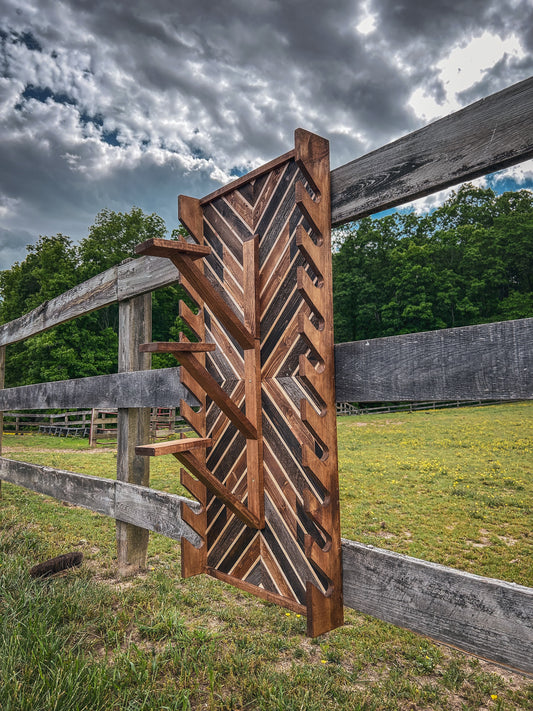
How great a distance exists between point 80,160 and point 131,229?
36.9ft

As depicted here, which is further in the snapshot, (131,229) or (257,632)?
(131,229)

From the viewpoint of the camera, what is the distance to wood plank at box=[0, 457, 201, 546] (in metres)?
2.62

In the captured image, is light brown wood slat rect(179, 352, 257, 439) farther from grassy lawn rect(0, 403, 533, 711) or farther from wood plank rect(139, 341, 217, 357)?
grassy lawn rect(0, 403, 533, 711)

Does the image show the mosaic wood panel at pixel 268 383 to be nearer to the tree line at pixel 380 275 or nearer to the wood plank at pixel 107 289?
the wood plank at pixel 107 289

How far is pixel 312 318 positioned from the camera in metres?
1.80

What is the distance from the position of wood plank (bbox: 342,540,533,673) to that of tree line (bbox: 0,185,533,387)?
23107mm

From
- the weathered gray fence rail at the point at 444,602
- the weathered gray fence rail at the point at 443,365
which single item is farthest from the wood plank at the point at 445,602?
the weathered gray fence rail at the point at 443,365

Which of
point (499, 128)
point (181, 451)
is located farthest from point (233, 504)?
point (499, 128)

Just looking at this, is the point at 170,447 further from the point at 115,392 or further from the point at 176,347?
the point at 115,392

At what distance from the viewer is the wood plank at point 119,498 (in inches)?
103

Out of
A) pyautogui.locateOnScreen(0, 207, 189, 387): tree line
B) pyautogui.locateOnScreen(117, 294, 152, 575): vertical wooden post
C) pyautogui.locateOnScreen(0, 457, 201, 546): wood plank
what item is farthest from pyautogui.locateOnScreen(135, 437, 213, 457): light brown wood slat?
pyautogui.locateOnScreen(0, 207, 189, 387): tree line

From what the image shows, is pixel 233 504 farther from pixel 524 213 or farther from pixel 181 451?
pixel 524 213

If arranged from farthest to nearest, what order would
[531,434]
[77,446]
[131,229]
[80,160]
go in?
[80,160]
[131,229]
[77,446]
[531,434]

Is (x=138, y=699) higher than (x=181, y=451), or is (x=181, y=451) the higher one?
(x=181, y=451)
